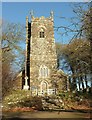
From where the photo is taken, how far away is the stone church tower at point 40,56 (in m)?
31.9

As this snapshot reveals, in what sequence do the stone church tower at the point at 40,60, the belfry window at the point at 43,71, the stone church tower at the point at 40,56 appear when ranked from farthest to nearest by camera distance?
the belfry window at the point at 43,71 < the stone church tower at the point at 40,56 < the stone church tower at the point at 40,60

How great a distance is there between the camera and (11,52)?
24062 millimetres

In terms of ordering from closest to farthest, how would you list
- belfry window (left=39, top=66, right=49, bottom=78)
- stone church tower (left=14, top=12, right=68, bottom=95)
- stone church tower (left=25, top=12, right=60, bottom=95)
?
stone church tower (left=14, top=12, right=68, bottom=95), stone church tower (left=25, top=12, right=60, bottom=95), belfry window (left=39, top=66, right=49, bottom=78)

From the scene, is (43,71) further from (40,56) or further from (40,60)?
(40,56)

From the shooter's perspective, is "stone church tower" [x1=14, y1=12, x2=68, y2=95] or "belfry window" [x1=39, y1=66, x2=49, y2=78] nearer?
"stone church tower" [x1=14, y1=12, x2=68, y2=95]

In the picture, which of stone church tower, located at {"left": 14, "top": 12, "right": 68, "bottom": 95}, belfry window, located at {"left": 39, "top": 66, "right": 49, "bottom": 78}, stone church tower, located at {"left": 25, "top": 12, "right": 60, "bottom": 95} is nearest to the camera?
stone church tower, located at {"left": 14, "top": 12, "right": 68, "bottom": 95}

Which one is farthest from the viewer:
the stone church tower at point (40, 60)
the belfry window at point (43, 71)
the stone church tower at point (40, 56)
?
the belfry window at point (43, 71)

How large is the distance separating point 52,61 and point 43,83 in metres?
3.34

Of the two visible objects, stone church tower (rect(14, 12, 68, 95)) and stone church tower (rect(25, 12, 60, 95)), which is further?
stone church tower (rect(25, 12, 60, 95))

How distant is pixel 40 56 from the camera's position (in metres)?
33.2

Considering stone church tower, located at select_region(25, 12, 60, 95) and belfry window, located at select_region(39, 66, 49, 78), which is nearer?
stone church tower, located at select_region(25, 12, 60, 95)

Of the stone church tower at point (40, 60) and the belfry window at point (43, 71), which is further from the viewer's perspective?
the belfry window at point (43, 71)

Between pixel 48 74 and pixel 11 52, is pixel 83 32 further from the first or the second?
pixel 48 74

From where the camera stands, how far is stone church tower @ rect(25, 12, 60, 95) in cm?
3194
